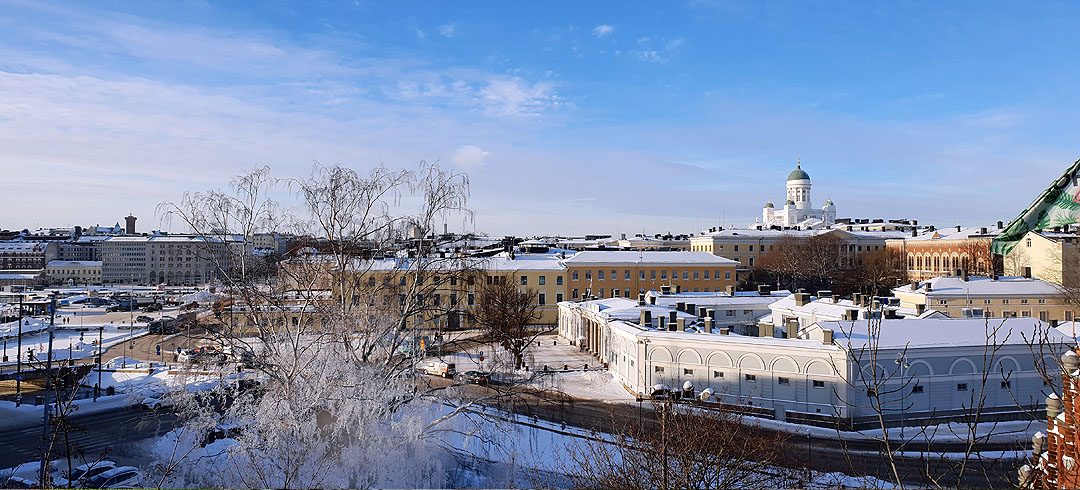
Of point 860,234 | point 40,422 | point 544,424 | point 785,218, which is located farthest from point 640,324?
point 785,218

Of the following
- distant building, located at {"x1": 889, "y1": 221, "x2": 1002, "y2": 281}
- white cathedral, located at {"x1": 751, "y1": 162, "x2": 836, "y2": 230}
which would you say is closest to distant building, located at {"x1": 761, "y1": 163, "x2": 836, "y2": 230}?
white cathedral, located at {"x1": 751, "y1": 162, "x2": 836, "y2": 230}

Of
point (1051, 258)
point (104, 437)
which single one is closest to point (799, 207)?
point (1051, 258)

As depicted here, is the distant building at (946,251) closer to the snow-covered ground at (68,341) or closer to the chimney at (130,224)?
the snow-covered ground at (68,341)

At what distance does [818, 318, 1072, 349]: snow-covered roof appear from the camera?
1006 inches

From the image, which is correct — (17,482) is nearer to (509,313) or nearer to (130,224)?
(509,313)

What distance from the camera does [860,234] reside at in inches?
3814

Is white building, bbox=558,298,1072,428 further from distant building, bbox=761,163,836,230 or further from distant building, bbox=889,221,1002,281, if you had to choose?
distant building, bbox=761,163,836,230

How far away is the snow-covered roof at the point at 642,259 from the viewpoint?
56.1 metres

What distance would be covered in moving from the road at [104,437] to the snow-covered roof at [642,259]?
34578 mm

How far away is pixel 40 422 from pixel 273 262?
13.9 m

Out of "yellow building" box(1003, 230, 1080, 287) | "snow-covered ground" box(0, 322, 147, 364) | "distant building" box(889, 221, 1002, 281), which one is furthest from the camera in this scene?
"distant building" box(889, 221, 1002, 281)

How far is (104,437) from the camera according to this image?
23578mm

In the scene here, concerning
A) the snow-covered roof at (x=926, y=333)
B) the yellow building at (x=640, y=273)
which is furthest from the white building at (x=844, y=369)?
the yellow building at (x=640, y=273)

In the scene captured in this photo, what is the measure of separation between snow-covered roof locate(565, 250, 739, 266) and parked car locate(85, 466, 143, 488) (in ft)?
129
